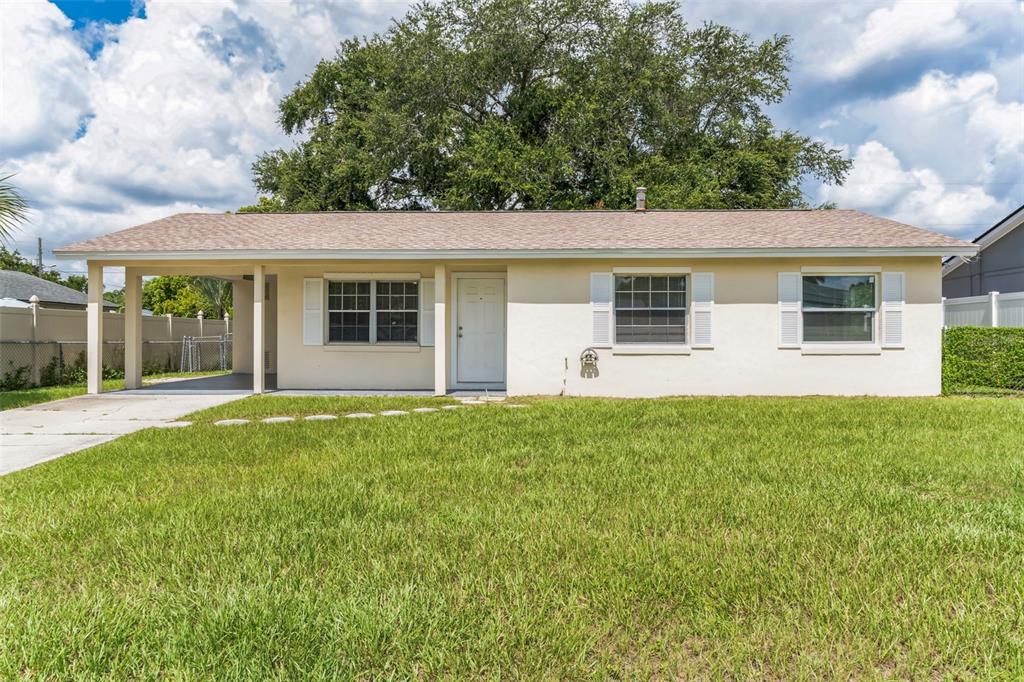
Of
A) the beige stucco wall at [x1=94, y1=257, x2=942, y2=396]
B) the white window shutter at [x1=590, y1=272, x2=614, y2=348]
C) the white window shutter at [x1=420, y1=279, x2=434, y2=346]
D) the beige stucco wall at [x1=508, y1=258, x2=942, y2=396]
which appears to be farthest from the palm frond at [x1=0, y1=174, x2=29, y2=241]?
the white window shutter at [x1=590, y1=272, x2=614, y2=348]

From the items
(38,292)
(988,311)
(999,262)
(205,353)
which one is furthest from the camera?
(38,292)

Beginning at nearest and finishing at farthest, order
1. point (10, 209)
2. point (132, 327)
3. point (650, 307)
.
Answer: point (10, 209) → point (650, 307) → point (132, 327)

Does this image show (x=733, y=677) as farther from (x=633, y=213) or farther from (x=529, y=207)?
(x=529, y=207)

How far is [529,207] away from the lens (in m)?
20.5

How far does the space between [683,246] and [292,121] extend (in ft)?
73.8

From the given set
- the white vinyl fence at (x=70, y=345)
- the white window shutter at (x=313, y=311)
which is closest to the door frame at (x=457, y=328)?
the white window shutter at (x=313, y=311)

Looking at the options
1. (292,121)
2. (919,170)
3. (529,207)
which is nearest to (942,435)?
(529,207)

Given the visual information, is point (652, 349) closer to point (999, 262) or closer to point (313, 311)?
point (313, 311)

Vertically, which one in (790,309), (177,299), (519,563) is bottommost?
(519,563)

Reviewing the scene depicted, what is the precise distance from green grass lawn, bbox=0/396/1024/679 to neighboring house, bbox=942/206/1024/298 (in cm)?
1452

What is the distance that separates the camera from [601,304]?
1023cm

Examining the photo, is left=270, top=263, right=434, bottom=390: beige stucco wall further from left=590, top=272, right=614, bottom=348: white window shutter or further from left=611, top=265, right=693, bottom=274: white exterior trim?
left=611, top=265, right=693, bottom=274: white exterior trim

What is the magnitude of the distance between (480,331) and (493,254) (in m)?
2.02

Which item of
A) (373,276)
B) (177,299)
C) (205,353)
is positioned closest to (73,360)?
(205,353)
